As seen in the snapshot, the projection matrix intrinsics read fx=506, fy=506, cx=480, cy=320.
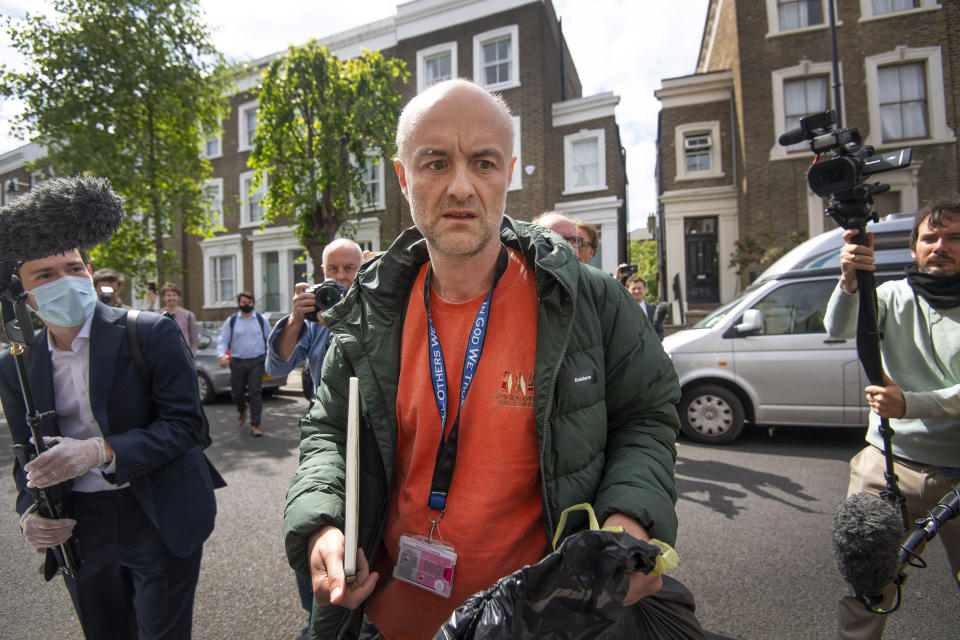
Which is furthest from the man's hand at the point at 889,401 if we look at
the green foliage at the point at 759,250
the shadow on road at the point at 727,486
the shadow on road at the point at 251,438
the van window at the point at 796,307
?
the green foliage at the point at 759,250

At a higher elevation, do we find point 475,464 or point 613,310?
point 613,310

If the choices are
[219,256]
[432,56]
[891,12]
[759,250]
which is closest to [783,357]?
[759,250]

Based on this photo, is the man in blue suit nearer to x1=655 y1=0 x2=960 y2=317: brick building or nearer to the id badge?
the id badge

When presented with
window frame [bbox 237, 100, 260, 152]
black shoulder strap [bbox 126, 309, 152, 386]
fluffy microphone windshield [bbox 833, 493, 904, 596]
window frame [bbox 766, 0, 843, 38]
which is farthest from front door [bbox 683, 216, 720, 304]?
window frame [bbox 237, 100, 260, 152]

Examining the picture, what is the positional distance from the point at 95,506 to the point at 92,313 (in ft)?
2.51

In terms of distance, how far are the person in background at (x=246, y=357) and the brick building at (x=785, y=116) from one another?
1339 centimetres

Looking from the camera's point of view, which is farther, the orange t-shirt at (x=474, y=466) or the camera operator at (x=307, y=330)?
the camera operator at (x=307, y=330)

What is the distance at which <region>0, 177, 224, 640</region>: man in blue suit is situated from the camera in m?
1.94

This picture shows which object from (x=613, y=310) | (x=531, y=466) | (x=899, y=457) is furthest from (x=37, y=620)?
(x=899, y=457)

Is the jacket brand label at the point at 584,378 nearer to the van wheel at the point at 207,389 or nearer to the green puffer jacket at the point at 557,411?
the green puffer jacket at the point at 557,411

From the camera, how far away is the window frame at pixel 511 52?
17.4m

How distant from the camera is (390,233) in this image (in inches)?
768

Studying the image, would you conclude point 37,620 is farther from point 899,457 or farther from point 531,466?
point 899,457

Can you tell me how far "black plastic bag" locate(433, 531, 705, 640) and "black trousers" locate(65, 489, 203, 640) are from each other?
1649 millimetres
